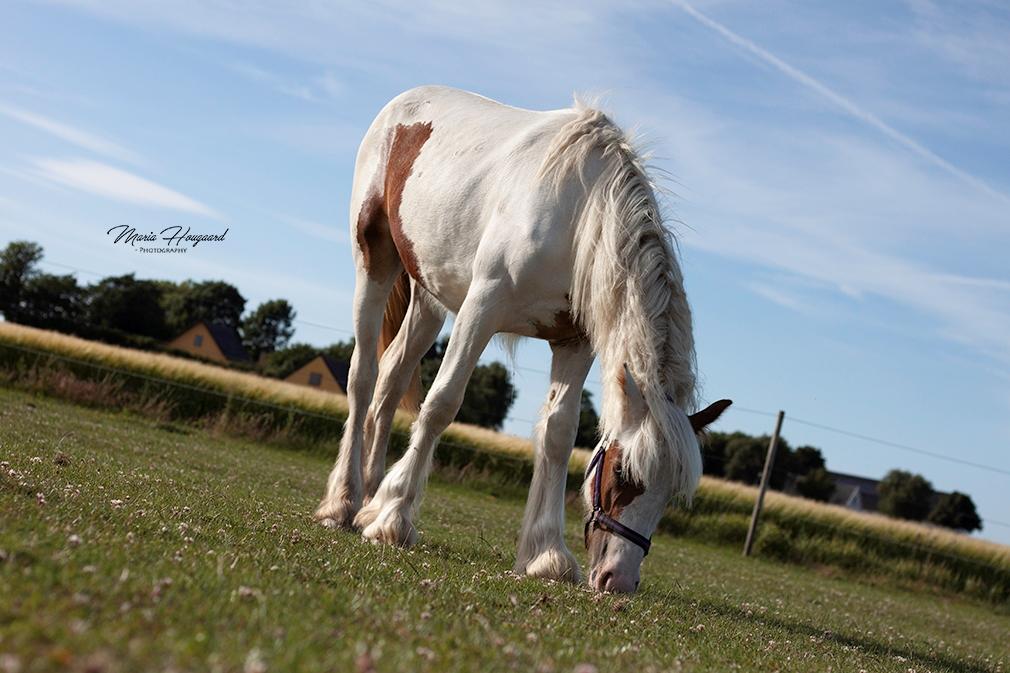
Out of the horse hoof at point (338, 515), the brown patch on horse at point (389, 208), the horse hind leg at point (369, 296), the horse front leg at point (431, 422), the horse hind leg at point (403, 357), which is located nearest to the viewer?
the horse front leg at point (431, 422)

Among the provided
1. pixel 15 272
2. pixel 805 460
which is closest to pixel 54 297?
pixel 15 272

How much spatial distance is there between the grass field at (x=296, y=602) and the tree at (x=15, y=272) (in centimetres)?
5674

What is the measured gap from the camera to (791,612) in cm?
971

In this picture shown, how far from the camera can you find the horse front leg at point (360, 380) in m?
8.89

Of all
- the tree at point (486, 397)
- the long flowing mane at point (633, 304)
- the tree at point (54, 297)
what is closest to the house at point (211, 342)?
the tree at point (54, 297)

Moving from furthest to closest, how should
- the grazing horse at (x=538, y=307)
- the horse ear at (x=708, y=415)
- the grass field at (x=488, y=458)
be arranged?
the grass field at (x=488, y=458) → the horse ear at (x=708, y=415) → the grazing horse at (x=538, y=307)

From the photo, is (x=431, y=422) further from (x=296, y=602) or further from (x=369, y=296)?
(x=296, y=602)

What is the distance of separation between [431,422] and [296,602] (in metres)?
3.94

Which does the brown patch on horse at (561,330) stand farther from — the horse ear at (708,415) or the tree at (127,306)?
the tree at (127,306)

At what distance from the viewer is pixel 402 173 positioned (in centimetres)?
910

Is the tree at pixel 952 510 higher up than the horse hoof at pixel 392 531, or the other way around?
the tree at pixel 952 510

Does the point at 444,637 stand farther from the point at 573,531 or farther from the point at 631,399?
the point at 573,531

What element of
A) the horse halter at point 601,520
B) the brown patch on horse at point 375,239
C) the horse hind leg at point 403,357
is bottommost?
the horse halter at point 601,520

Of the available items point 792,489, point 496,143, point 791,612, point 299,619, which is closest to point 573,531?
point 791,612
